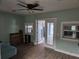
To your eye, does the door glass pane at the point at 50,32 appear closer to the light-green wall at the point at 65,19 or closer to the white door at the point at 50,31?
the white door at the point at 50,31

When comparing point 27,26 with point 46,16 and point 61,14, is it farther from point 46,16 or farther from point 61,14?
point 61,14

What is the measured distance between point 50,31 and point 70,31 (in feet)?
5.25

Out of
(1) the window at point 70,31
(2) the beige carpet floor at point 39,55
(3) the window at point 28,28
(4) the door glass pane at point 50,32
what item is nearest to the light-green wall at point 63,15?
(1) the window at point 70,31

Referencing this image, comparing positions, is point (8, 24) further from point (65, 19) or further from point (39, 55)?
point (65, 19)

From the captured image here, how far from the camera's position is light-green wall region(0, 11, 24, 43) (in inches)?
234

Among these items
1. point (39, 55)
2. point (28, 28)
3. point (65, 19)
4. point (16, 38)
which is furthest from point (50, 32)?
point (16, 38)

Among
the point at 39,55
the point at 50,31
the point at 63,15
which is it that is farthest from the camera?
the point at 50,31

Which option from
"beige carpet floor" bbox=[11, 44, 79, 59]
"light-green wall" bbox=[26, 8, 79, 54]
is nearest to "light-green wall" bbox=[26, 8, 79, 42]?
"light-green wall" bbox=[26, 8, 79, 54]

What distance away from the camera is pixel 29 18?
7516 mm

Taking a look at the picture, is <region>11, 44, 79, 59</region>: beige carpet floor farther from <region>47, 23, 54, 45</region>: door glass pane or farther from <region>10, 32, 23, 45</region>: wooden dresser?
<region>10, 32, 23, 45</region>: wooden dresser

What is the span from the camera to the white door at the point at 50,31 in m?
5.80

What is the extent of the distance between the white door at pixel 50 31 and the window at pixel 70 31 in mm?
820

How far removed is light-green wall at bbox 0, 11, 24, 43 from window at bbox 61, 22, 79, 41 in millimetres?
4019

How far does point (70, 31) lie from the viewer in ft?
15.9
